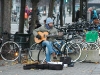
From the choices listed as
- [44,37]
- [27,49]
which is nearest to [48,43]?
[44,37]

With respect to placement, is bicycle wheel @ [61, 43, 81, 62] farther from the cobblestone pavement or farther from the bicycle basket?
the bicycle basket

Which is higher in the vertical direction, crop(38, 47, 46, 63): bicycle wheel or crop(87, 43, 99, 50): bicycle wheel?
crop(87, 43, 99, 50): bicycle wheel

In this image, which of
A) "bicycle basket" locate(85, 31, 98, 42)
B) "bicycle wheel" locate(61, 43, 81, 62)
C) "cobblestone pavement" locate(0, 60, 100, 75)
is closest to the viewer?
"cobblestone pavement" locate(0, 60, 100, 75)

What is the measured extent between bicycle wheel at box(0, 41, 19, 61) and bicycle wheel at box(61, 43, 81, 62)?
5.26 feet

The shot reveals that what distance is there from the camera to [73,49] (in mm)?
14109

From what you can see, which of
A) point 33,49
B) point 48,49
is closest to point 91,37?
point 33,49

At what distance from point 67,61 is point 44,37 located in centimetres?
101

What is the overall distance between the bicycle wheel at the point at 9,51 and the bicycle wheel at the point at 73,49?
1.60 meters

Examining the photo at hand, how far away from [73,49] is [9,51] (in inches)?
86.1

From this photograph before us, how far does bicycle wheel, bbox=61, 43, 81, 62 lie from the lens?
13992 millimetres

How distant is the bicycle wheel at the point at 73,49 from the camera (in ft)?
45.9

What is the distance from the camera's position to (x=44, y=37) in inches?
515

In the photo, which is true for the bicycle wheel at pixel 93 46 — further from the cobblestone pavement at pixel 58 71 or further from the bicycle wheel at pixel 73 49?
the cobblestone pavement at pixel 58 71

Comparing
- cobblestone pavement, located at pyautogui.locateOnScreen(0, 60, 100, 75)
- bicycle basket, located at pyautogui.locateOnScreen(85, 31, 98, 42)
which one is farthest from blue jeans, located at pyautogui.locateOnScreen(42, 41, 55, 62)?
bicycle basket, located at pyautogui.locateOnScreen(85, 31, 98, 42)
